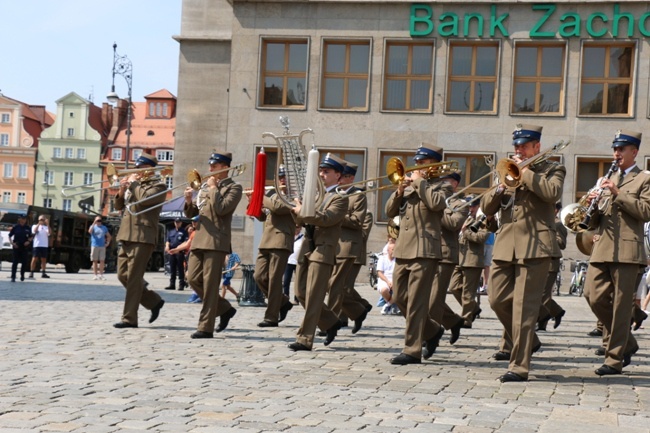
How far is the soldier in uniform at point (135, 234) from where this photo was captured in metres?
13.8

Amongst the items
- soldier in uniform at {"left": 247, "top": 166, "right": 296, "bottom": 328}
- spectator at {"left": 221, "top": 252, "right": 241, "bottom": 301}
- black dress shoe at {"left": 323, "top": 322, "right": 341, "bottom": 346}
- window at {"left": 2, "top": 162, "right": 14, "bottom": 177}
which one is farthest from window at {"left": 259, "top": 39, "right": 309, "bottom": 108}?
window at {"left": 2, "top": 162, "right": 14, "bottom": 177}

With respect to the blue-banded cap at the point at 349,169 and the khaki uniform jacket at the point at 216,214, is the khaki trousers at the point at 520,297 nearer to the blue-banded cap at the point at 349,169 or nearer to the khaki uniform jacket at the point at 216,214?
the blue-banded cap at the point at 349,169

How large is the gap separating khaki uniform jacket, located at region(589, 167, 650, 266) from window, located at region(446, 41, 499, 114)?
24410 mm

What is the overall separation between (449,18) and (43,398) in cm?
2809

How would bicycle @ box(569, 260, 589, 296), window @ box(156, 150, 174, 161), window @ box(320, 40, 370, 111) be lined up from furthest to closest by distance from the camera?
window @ box(156, 150, 174, 161), window @ box(320, 40, 370, 111), bicycle @ box(569, 260, 589, 296)

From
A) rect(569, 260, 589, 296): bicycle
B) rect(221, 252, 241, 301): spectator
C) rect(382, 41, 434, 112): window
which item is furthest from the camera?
rect(382, 41, 434, 112): window

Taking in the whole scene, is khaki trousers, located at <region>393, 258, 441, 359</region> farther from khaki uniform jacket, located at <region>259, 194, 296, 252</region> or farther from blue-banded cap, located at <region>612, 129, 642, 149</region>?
khaki uniform jacket, located at <region>259, 194, 296, 252</region>

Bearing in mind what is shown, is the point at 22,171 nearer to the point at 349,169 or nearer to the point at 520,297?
the point at 349,169

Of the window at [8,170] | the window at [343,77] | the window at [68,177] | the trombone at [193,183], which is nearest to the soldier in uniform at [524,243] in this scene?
the trombone at [193,183]

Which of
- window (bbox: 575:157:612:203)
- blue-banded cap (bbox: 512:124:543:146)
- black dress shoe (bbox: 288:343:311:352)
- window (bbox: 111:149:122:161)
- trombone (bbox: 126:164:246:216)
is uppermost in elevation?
window (bbox: 111:149:122:161)

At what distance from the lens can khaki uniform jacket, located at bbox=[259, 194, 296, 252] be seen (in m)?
14.7

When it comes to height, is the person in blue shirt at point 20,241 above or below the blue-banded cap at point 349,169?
below

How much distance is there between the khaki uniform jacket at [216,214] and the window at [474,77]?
2223cm

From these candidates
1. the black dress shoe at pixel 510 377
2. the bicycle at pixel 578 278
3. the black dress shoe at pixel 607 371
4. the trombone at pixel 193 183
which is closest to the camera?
the black dress shoe at pixel 510 377
